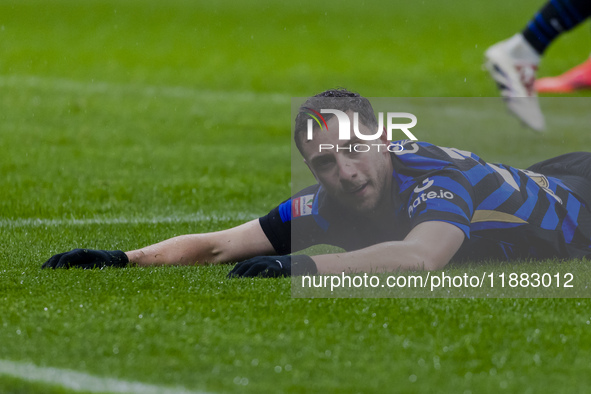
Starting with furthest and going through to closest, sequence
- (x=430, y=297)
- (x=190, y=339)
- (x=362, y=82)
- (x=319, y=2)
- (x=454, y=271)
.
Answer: (x=319, y=2) < (x=362, y=82) < (x=454, y=271) < (x=430, y=297) < (x=190, y=339)

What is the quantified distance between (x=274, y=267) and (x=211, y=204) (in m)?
2.84

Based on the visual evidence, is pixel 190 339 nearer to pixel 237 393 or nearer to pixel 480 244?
pixel 237 393

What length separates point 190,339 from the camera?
10.6ft

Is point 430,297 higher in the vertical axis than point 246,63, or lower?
lower

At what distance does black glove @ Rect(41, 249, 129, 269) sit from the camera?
427 centimetres

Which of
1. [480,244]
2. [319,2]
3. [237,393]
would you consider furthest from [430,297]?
[319,2]

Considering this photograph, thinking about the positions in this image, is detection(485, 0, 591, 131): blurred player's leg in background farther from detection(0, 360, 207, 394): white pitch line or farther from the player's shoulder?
detection(0, 360, 207, 394): white pitch line

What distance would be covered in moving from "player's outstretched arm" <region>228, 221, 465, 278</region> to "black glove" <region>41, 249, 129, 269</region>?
666mm

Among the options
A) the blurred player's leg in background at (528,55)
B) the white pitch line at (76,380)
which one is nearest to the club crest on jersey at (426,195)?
the white pitch line at (76,380)

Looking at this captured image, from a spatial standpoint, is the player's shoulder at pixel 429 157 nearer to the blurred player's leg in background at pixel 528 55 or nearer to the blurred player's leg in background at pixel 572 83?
the blurred player's leg in background at pixel 528 55

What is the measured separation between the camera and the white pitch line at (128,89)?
13.6 metres

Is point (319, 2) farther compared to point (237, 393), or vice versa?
point (319, 2)

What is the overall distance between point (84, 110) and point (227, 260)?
7.87 metres

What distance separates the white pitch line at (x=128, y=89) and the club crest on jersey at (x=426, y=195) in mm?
9498
